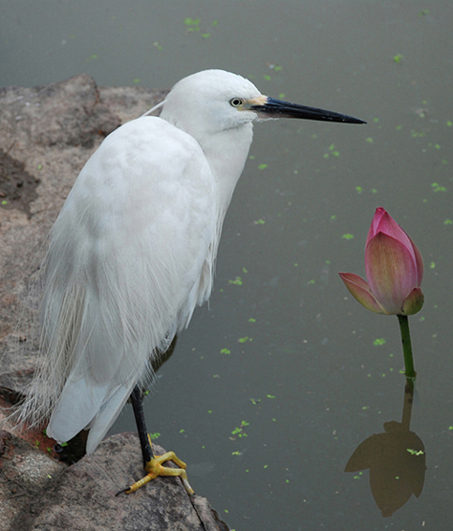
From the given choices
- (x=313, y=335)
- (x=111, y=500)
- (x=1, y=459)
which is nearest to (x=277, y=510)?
(x=111, y=500)

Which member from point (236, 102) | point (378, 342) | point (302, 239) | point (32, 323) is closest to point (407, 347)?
point (378, 342)

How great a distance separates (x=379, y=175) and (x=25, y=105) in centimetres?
143

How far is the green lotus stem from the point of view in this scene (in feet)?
4.97

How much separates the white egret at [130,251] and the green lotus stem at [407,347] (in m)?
0.52

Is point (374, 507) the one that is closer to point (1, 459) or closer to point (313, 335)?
point (313, 335)

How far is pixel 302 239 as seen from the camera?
2113 millimetres

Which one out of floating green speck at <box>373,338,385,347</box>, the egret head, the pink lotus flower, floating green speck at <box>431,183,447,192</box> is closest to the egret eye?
the egret head

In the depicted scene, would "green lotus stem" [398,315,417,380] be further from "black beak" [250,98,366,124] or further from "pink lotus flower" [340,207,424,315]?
"black beak" [250,98,366,124]

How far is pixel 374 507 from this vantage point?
152cm

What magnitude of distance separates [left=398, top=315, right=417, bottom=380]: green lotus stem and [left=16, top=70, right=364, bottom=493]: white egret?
20.5 inches

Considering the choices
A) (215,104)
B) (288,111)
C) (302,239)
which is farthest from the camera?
(302,239)

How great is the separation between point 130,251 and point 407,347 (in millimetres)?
760

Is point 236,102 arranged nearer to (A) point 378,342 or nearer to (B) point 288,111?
(B) point 288,111

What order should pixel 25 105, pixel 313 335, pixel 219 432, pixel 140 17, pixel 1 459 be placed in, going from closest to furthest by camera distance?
pixel 1 459
pixel 219 432
pixel 313 335
pixel 25 105
pixel 140 17
